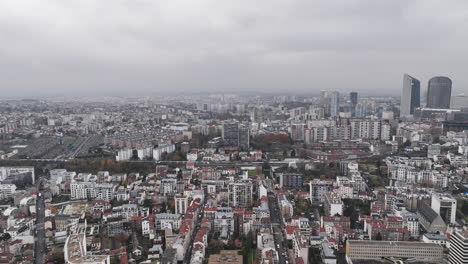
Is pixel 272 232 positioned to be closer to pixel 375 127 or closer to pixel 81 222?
pixel 81 222

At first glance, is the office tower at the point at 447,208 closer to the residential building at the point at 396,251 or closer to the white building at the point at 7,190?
the residential building at the point at 396,251

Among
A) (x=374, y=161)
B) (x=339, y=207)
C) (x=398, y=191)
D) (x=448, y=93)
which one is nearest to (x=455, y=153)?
A: (x=374, y=161)

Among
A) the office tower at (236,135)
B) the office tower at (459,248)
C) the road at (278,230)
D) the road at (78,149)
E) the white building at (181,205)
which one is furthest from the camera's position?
the office tower at (236,135)

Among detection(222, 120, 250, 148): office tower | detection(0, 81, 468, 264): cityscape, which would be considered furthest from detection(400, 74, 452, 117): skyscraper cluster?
detection(222, 120, 250, 148): office tower

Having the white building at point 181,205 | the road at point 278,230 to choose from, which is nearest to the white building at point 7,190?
the white building at point 181,205

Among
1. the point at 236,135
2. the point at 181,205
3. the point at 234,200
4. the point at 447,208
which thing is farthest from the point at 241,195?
the point at 236,135

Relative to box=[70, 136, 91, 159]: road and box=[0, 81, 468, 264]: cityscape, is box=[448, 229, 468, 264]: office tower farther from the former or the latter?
box=[70, 136, 91, 159]: road

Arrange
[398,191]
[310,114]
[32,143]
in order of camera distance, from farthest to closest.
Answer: [310,114] < [32,143] < [398,191]

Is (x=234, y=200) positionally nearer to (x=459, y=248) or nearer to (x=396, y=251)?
(x=396, y=251)
